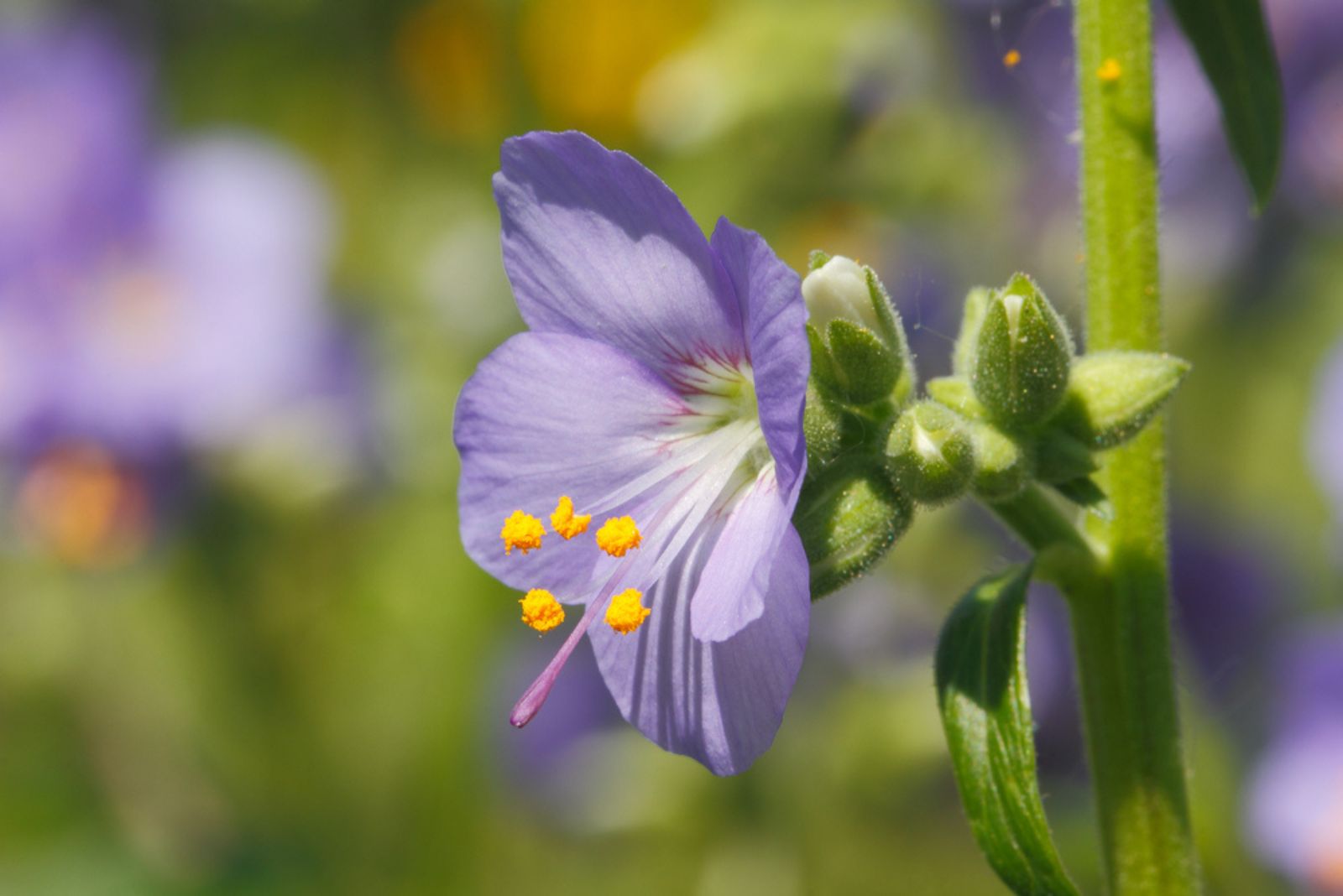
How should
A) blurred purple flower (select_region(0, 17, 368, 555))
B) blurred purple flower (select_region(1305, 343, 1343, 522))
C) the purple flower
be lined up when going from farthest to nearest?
1. blurred purple flower (select_region(0, 17, 368, 555))
2. blurred purple flower (select_region(1305, 343, 1343, 522))
3. the purple flower

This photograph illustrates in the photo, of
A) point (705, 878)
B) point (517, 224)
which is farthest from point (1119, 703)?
point (705, 878)

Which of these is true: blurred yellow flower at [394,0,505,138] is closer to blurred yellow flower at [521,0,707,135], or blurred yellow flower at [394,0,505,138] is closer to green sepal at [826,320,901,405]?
blurred yellow flower at [521,0,707,135]

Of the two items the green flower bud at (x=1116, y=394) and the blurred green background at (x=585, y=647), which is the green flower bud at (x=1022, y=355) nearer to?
the green flower bud at (x=1116, y=394)

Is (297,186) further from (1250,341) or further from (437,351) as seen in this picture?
(1250,341)

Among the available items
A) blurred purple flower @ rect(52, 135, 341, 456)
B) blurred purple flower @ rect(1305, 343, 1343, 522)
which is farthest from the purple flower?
blurred purple flower @ rect(52, 135, 341, 456)

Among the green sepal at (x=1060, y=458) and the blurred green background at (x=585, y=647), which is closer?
the green sepal at (x=1060, y=458)

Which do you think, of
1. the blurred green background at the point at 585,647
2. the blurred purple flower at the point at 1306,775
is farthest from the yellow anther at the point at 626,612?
the blurred purple flower at the point at 1306,775
